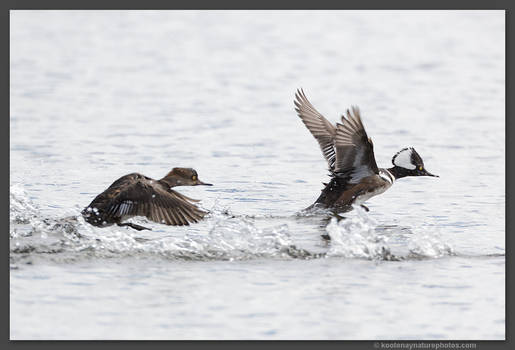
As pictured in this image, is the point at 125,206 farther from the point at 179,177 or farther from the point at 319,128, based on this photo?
the point at 319,128

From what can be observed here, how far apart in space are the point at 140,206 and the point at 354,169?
2.48 meters

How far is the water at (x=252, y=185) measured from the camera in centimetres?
683

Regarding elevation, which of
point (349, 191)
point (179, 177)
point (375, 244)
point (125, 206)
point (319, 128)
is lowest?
point (375, 244)

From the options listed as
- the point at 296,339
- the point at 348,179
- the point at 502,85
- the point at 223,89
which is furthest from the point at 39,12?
the point at 296,339

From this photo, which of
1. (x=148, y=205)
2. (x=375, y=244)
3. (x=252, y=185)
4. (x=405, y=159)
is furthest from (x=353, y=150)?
(x=148, y=205)

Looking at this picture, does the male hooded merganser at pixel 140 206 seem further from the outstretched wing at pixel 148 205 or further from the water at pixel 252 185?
the water at pixel 252 185

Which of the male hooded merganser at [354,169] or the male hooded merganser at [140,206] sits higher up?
the male hooded merganser at [354,169]

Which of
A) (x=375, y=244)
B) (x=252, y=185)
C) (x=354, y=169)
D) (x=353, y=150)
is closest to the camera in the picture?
(x=375, y=244)

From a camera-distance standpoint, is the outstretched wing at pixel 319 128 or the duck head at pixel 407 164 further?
the outstretched wing at pixel 319 128

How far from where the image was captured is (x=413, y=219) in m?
10.1

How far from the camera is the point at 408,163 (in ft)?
34.7

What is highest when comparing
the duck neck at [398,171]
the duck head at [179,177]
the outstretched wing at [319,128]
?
the outstretched wing at [319,128]

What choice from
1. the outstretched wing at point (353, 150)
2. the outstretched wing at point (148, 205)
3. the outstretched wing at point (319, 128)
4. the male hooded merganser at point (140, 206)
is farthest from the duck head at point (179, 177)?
the outstretched wing at point (319, 128)

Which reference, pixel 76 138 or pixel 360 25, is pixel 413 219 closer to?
pixel 76 138
